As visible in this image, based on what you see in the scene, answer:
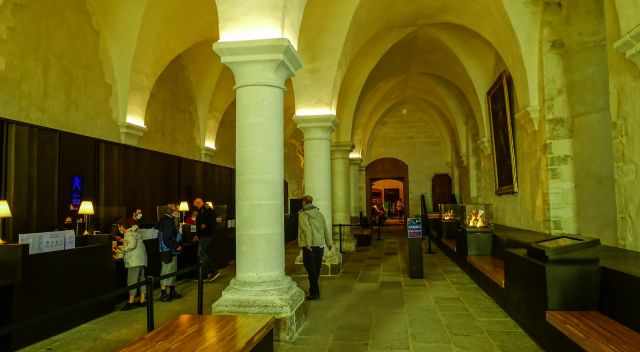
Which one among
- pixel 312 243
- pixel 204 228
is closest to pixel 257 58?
pixel 312 243

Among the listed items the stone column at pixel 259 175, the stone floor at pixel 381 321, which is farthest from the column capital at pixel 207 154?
the stone column at pixel 259 175

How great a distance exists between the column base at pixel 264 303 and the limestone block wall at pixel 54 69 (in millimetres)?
5591

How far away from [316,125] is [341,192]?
4.93m

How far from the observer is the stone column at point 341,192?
38.8ft

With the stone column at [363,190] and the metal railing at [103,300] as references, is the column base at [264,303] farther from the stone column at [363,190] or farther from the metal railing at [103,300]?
the stone column at [363,190]

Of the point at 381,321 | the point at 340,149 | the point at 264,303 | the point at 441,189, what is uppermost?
the point at 340,149

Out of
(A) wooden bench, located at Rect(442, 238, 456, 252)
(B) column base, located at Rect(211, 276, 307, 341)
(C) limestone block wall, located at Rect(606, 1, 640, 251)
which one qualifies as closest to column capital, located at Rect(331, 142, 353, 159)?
(A) wooden bench, located at Rect(442, 238, 456, 252)

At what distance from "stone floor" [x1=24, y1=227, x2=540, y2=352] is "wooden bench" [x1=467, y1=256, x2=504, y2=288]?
1.10ft

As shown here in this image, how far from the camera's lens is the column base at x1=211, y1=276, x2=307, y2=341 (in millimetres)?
4051

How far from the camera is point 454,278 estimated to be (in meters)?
7.81

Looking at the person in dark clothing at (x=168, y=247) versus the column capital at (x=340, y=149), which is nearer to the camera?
the person in dark clothing at (x=168, y=247)

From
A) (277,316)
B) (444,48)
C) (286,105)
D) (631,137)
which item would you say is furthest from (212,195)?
(631,137)

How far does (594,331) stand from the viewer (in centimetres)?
326

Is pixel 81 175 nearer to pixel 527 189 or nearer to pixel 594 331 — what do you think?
pixel 594 331
